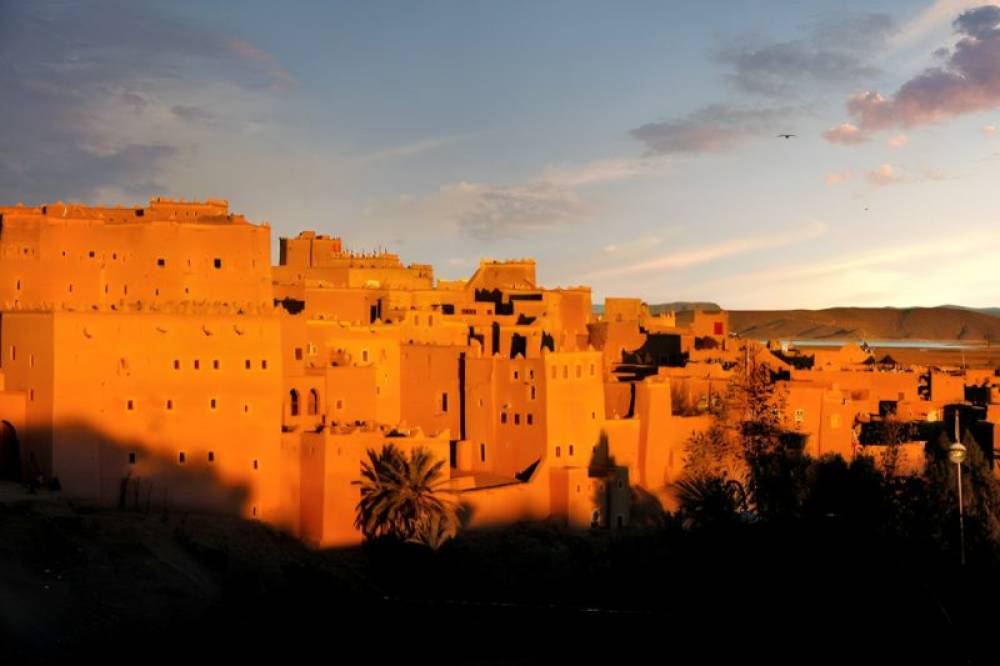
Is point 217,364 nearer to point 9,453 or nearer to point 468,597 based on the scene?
point 9,453

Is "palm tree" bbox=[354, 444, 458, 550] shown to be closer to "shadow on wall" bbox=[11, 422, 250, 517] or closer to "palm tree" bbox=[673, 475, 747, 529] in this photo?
"shadow on wall" bbox=[11, 422, 250, 517]

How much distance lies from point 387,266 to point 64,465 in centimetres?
2613

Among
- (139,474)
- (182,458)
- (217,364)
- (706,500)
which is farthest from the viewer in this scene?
(706,500)

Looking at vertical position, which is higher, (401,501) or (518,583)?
(401,501)

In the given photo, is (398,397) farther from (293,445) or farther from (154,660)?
(154,660)

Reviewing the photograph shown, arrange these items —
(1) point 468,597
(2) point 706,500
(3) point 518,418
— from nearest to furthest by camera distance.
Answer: (1) point 468,597, (2) point 706,500, (3) point 518,418

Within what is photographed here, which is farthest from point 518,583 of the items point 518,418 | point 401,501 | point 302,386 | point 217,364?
point 217,364

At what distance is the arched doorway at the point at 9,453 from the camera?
3934cm

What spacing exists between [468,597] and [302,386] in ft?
28.9

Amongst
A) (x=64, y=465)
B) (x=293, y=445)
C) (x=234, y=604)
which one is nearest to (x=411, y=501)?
(x=293, y=445)

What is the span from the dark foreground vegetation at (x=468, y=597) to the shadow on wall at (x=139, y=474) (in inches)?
30.3

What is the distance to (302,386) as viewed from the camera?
141ft

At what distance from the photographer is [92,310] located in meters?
39.4

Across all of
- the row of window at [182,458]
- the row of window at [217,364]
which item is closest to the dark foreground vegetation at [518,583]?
the row of window at [182,458]
